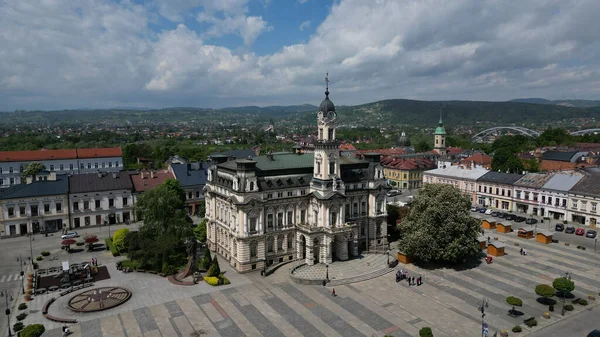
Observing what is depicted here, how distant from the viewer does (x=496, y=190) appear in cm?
9575

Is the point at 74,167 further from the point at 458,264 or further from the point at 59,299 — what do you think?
the point at 458,264

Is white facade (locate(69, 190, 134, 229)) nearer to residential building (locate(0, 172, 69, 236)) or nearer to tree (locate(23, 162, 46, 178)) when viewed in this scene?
A: residential building (locate(0, 172, 69, 236))

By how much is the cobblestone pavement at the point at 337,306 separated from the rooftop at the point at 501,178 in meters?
36.6

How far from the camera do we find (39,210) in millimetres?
75812

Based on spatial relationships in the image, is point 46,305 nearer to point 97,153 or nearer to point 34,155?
point 34,155

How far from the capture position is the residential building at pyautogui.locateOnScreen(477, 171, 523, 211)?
9290 cm

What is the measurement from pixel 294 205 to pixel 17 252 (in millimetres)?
45640

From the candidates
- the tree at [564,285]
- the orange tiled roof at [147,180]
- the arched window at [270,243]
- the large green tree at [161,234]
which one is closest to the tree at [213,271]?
the large green tree at [161,234]

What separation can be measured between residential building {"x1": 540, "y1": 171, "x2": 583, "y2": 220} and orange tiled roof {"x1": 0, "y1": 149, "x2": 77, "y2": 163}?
5099 inches

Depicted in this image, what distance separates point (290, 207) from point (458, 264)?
25.7 metres

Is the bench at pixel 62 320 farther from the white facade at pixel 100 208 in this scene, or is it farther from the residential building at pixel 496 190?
the residential building at pixel 496 190

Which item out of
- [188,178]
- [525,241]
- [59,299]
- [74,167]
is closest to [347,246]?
[525,241]

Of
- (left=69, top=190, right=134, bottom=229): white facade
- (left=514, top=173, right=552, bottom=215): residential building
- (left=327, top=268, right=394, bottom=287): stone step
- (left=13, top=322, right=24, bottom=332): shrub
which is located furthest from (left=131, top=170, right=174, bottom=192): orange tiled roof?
(left=514, top=173, right=552, bottom=215): residential building

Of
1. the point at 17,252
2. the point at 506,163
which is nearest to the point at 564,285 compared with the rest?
the point at 17,252
